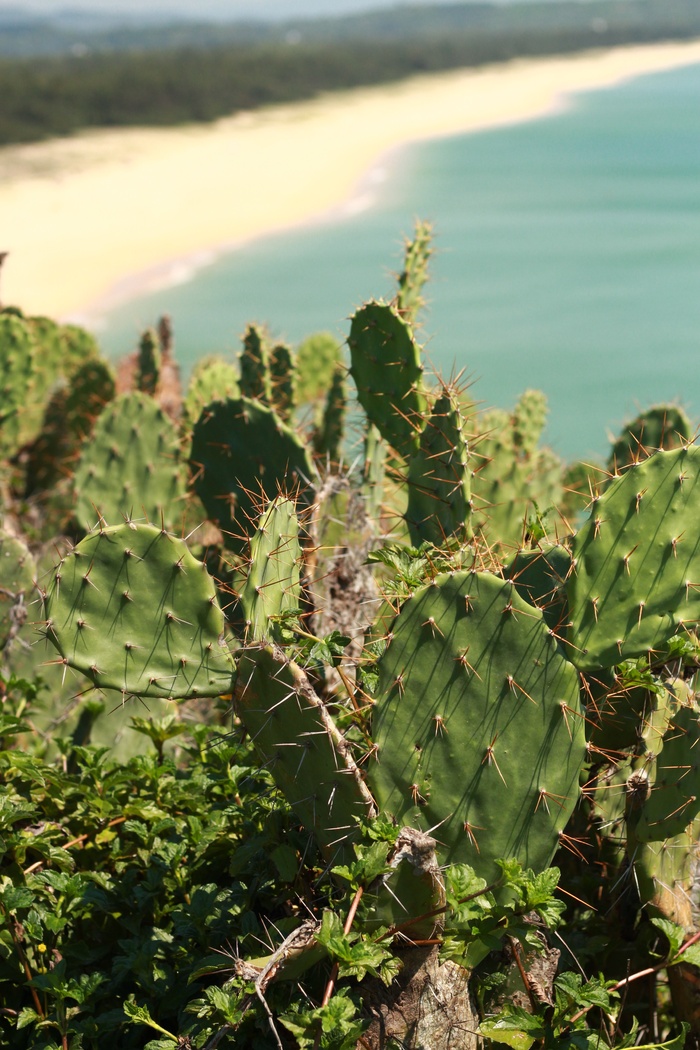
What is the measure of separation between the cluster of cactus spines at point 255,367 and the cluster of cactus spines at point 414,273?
468 millimetres

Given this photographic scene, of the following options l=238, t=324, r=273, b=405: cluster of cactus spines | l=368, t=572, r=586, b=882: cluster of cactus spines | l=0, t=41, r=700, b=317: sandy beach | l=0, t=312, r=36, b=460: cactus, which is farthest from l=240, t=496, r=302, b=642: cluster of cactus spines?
l=0, t=41, r=700, b=317: sandy beach

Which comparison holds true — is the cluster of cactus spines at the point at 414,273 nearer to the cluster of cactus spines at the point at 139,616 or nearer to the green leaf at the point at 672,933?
the cluster of cactus spines at the point at 139,616

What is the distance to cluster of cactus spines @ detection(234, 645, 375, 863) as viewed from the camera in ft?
5.68

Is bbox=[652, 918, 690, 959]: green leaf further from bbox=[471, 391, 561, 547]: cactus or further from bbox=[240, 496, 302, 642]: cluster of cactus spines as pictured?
bbox=[471, 391, 561, 547]: cactus

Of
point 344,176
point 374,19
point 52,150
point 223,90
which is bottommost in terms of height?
point 344,176

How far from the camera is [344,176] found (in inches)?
842

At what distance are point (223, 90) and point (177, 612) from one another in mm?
34211

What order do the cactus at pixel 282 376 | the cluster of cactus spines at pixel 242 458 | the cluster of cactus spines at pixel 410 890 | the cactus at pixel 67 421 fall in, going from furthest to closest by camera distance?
the cactus at pixel 67 421, the cactus at pixel 282 376, the cluster of cactus spines at pixel 242 458, the cluster of cactus spines at pixel 410 890

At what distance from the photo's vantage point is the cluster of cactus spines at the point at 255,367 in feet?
11.5

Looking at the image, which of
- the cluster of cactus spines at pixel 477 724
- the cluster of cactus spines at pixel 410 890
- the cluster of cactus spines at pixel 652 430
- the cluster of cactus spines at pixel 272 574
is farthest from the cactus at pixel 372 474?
the cluster of cactus spines at pixel 410 890

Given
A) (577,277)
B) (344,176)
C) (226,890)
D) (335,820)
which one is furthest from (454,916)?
(344,176)

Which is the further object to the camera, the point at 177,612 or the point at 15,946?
the point at 177,612

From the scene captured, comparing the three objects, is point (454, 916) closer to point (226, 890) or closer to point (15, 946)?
point (226, 890)

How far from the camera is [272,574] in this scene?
1941 millimetres
